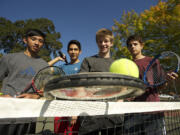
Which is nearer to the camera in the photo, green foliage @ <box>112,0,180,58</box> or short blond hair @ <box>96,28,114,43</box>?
short blond hair @ <box>96,28,114,43</box>

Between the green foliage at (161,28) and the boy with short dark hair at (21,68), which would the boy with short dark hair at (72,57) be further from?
the green foliage at (161,28)

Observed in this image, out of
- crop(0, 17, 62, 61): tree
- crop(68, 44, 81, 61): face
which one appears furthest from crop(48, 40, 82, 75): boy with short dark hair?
crop(0, 17, 62, 61): tree

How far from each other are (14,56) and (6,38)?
39.9m

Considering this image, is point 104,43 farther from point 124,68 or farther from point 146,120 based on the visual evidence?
point 146,120

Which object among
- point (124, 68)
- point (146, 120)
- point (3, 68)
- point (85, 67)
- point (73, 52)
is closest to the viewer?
point (124, 68)

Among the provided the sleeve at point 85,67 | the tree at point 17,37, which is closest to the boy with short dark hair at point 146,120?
the sleeve at point 85,67

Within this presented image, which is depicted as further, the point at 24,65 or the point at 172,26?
the point at 172,26

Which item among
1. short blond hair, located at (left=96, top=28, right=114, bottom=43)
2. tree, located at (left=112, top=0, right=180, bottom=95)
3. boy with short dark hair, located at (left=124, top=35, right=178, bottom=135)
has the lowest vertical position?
boy with short dark hair, located at (left=124, top=35, right=178, bottom=135)

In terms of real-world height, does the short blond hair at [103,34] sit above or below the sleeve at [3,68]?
above

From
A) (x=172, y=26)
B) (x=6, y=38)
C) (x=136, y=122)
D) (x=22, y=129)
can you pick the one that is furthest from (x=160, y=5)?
(x=6, y=38)

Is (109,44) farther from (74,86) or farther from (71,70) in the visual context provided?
(74,86)

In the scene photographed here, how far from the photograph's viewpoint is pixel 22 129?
1.84 metres

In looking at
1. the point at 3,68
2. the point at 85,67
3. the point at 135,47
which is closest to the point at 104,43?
the point at 85,67

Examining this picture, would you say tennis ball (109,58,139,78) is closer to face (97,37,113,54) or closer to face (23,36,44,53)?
face (97,37,113,54)
